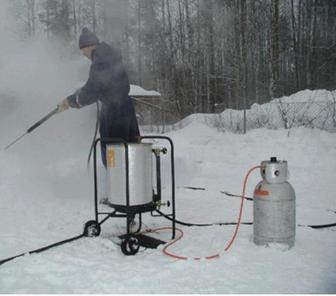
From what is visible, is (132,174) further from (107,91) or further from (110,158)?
(107,91)

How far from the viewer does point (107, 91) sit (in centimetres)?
361

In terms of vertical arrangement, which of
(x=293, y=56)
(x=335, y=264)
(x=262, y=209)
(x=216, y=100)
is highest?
(x=293, y=56)

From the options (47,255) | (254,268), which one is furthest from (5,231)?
(254,268)

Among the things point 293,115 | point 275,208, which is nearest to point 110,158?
point 275,208

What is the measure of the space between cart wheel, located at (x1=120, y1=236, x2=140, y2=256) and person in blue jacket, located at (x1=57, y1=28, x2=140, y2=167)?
110 centimetres

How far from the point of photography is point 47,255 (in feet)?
8.43

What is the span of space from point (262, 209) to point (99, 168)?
3.23 meters

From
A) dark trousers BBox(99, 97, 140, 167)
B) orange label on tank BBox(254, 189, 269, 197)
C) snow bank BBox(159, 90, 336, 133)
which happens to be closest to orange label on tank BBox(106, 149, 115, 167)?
dark trousers BBox(99, 97, 140, 167)

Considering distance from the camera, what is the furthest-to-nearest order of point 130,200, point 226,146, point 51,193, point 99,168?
point 226,146, point 99,168, point 51,193, point 130,200

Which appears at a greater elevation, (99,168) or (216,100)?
(216,100)

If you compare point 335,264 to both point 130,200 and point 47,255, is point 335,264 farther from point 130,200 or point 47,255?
point 47,255

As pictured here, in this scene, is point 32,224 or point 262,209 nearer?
point 262,209

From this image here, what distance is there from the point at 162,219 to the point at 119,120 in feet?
3.31

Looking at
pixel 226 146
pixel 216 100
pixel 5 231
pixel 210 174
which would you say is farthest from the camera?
pixel 216 100
